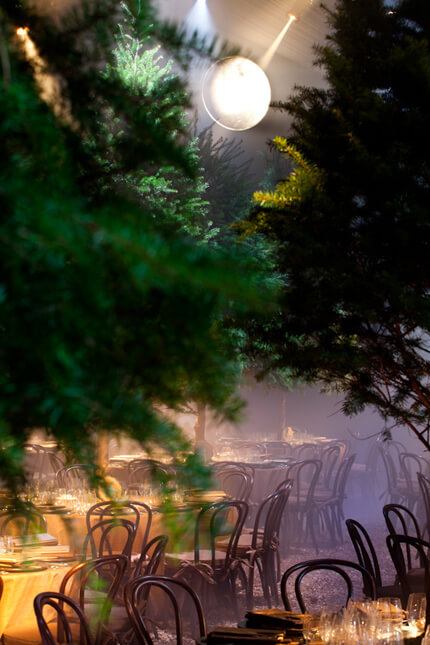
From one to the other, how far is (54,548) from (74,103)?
438 cm

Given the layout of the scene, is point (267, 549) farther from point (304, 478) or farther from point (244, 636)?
point (304, 478)

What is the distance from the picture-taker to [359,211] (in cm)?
195

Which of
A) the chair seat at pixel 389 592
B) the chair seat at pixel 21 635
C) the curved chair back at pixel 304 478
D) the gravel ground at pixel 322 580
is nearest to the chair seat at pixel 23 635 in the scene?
the chair seat at pixel 21 635

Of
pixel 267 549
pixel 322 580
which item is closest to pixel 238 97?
pixel 267 549

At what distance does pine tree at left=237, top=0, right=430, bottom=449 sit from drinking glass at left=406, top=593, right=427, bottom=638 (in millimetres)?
1354

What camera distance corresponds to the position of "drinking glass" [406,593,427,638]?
3.02 meters

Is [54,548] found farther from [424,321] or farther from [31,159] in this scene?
[31,159]

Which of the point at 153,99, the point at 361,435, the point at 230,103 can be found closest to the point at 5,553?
the point at 230,103

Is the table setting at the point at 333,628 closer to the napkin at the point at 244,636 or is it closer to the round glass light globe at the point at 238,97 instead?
the napkin at the point at 244,636

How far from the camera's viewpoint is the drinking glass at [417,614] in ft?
9.90

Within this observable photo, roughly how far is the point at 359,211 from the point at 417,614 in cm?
210

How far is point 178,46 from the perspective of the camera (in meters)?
0.55

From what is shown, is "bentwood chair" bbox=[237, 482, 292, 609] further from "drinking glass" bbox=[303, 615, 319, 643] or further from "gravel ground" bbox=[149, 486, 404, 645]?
"drinking glass" bbox=[303, 615, 319, 643]

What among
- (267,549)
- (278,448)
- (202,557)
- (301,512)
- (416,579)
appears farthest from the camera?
(278,448)
